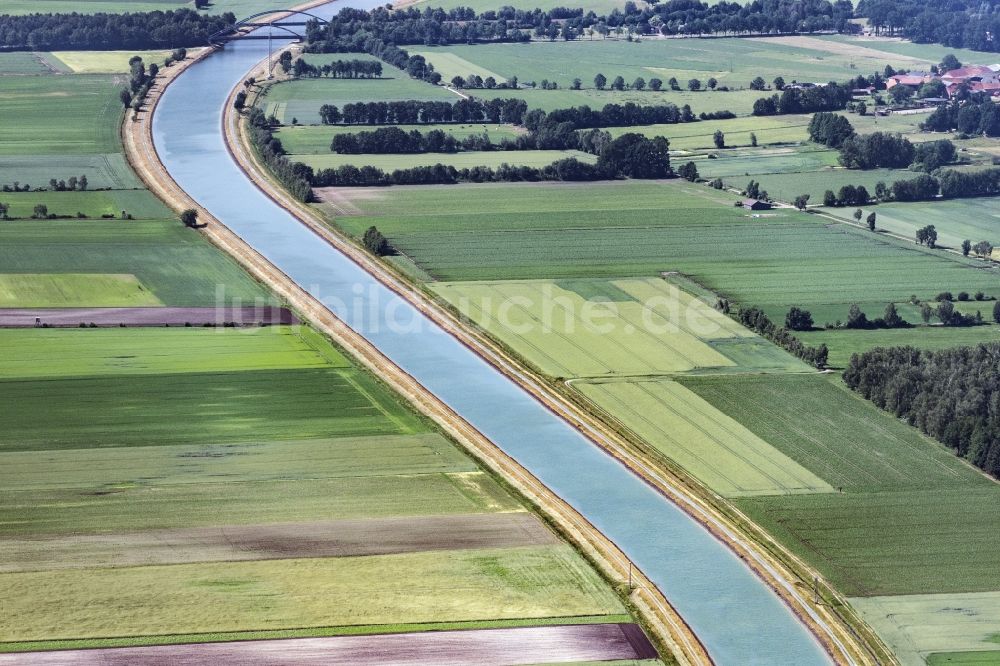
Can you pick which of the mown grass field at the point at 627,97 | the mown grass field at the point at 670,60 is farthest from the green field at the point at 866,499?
the mown grass field at the point at 670,60

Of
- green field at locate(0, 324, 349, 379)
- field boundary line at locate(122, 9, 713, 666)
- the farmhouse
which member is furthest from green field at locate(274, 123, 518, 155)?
green field at locate(0, 324, 349, 379)

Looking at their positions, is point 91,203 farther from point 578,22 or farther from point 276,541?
point 578,22

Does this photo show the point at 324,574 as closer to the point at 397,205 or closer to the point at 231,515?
the point at 231,515

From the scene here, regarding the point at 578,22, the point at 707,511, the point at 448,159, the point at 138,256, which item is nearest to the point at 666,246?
the point at 448,159

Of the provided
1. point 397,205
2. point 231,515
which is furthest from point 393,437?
point 397,205

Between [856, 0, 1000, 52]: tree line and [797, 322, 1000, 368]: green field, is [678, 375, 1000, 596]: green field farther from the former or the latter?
[856, 0, 1000, 52]: tree line

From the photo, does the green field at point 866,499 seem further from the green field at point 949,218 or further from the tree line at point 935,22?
the tree line at point 935,22
